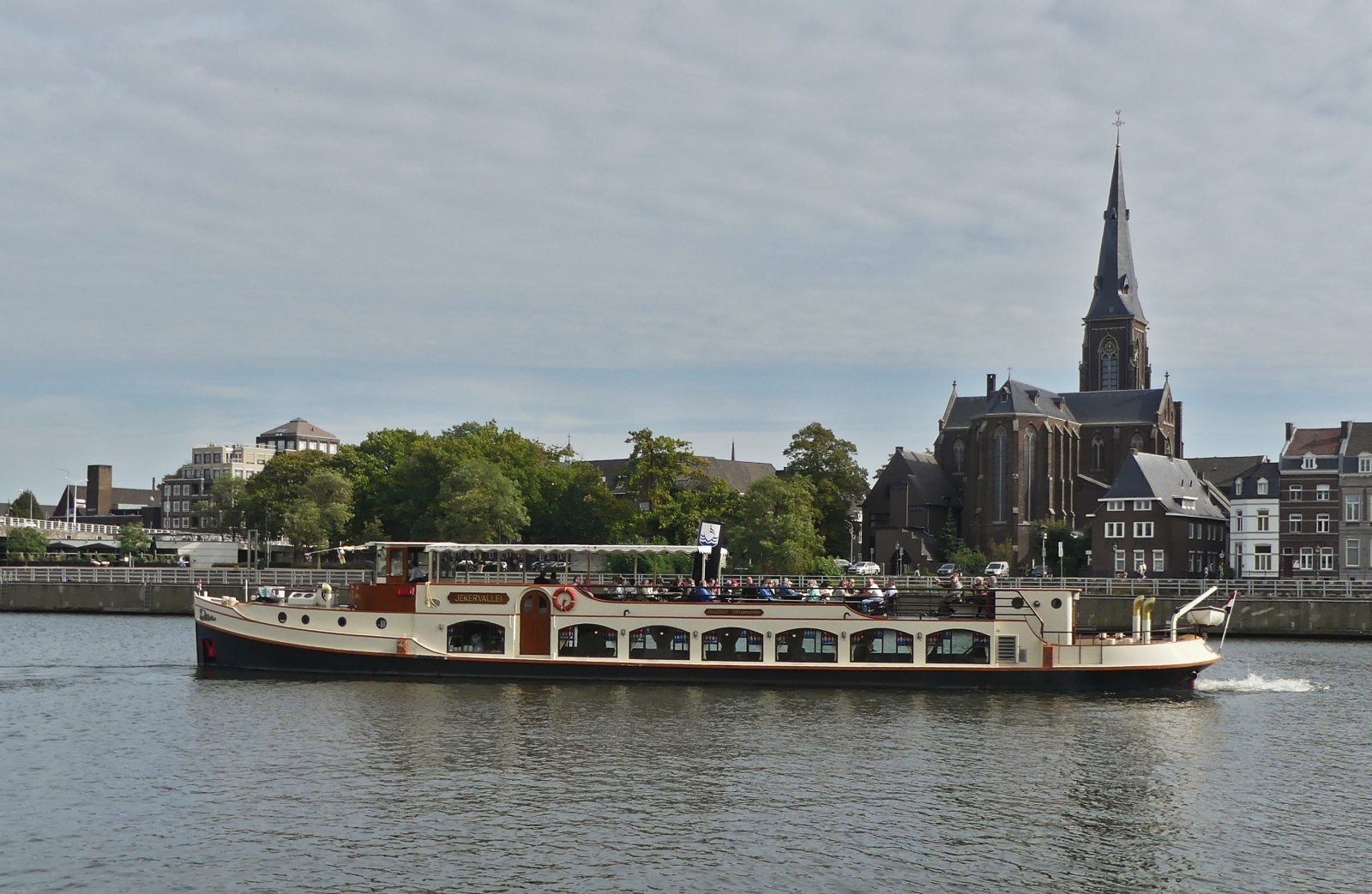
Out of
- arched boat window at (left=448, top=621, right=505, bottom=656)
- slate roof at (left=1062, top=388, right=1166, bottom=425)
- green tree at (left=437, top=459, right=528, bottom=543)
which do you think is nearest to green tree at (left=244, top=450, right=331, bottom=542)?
green tree at (left=437, top=459, right=528, bottom=543)

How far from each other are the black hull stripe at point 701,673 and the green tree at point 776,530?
51.5 metres

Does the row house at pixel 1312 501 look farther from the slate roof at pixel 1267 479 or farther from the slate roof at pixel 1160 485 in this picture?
the slate roof at pixel 1160 485

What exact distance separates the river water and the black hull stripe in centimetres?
86

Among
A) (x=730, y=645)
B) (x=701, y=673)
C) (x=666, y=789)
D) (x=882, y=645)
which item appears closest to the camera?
(x=666, y=789)

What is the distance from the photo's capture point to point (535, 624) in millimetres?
50562

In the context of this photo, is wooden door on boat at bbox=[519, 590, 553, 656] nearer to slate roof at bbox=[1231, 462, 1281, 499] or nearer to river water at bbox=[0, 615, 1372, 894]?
river water at bbox=[0, 615, 1372, 894]

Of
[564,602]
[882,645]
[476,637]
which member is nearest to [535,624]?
[564,602]

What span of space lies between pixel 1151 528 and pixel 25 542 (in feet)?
364

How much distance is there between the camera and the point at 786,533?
105 meters

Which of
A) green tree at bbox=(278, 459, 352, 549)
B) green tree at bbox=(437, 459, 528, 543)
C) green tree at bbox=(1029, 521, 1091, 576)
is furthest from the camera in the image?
green tree at bbox=(1029, 521, 1091, 576)

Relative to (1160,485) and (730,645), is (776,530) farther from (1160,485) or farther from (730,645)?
(730,645)

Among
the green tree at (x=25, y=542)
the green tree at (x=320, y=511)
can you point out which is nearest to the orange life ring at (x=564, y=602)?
the green tree at (x=320, y=511)

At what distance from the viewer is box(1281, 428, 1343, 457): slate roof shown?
11631 centimetres

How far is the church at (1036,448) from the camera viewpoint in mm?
151875
